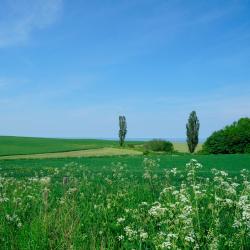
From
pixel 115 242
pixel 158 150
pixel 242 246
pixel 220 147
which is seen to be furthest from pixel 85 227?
pixel 158 150

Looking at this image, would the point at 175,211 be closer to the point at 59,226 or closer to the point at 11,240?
the point at 59,226

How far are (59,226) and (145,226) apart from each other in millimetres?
1504

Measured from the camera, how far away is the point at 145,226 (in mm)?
7500

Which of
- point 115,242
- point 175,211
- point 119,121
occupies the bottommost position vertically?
point 115,242

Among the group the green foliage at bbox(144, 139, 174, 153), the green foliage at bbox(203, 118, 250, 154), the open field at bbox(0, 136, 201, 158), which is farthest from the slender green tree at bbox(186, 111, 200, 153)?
the green foliage at bbox(203, 118, 250, 154)

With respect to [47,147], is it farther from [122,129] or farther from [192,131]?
[192,131]

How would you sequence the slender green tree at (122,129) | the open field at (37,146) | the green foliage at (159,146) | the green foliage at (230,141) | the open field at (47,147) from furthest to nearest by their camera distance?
1. the slender green tree at (122,129)
2. the green foliage at (159,146)
3. the open field at (37,146)
4. the open field at (47,147)
5. the green foliage at (230,141)

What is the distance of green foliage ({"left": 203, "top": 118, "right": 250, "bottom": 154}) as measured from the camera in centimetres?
7244

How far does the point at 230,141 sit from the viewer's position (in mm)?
72938

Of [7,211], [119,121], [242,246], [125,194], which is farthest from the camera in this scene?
[119,121]

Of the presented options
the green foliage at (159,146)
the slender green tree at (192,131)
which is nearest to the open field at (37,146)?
the green foliage at (159,146)

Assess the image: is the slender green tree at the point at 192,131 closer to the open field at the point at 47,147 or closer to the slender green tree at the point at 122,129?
the open field at the point at 47,147

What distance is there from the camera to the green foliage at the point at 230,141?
238 feet

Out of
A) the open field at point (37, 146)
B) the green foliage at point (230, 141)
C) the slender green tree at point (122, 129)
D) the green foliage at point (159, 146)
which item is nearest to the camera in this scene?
the green foliage at point (230, 141)
